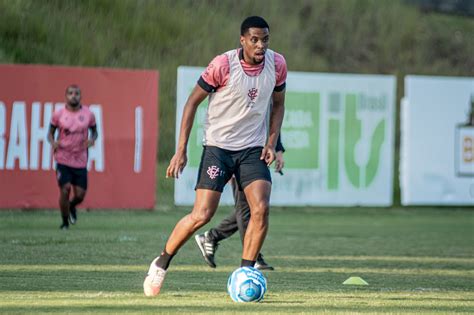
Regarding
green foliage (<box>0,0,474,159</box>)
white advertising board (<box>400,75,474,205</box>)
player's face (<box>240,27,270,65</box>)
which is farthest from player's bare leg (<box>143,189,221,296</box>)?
green foliage (<box>0,0,474,159</box>)

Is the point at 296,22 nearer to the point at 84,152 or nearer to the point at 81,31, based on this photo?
the point at 81,31

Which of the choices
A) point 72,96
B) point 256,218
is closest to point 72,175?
point 72,96

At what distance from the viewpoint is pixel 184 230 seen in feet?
32.7

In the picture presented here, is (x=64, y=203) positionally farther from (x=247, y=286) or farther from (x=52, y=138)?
(x=247, y=286)

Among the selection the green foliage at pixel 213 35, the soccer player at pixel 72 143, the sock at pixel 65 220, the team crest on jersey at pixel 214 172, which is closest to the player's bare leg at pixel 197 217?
the team crest on jersey at pixel 214 172

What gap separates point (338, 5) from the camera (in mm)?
36406

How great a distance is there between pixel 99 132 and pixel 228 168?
12.9 m

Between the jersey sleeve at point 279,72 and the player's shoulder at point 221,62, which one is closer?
the player's shoulder at point 221,62

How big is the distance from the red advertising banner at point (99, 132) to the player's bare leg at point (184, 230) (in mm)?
12535

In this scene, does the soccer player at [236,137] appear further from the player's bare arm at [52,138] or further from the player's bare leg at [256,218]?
the player's bare arm at [52,138]

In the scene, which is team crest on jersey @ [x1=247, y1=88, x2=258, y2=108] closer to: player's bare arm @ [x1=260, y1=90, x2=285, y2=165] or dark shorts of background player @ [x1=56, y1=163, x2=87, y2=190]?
player's bare arm @ [x1=260, y1=90, x2=285, y2=165]

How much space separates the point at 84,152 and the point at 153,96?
4.51 meters

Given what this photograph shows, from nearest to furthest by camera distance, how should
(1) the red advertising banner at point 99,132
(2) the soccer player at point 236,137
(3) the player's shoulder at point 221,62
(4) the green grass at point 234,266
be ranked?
1. (4) the green grass at point 234,266
2. (2) the soccer player at point 236,137
3. (3) the player's shoulder at point 221,62
4. (1) the red advertising banner at point 99,132

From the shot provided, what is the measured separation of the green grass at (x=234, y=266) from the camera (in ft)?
31.0
